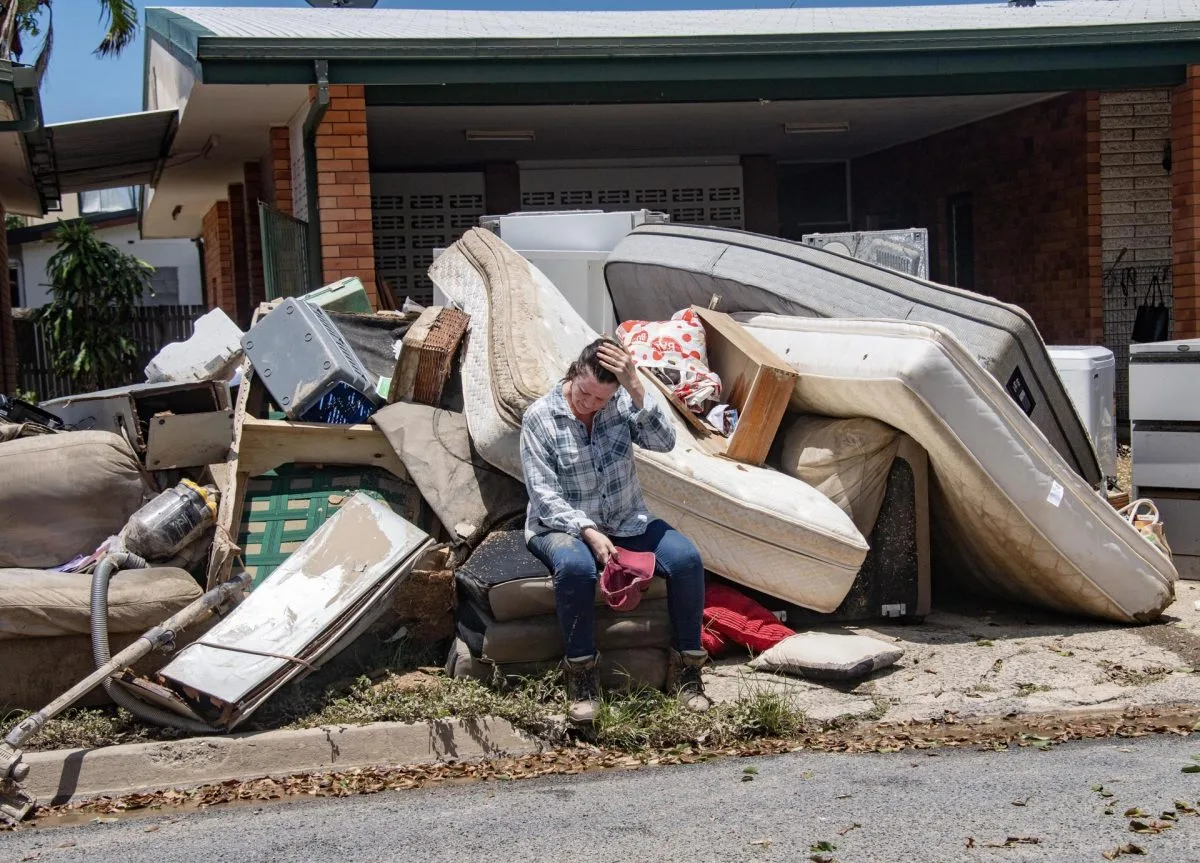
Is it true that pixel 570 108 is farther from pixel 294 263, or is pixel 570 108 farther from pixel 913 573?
pixel 913 573

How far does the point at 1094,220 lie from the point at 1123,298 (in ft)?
2.53

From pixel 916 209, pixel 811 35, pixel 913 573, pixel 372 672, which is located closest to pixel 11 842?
pixel 372 672

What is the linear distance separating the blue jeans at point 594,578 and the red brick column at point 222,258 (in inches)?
410

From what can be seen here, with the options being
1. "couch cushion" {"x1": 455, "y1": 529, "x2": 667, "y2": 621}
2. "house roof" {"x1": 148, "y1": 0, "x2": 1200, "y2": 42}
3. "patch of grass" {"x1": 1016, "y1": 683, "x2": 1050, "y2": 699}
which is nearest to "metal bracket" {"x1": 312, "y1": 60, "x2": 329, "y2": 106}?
"house roof" {"x1": 148, "y1": 0, "x2": 1200, "y2": 42}

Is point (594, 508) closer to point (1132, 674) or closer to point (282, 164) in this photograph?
point (1132, 674)

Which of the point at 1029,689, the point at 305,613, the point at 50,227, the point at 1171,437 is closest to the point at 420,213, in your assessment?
the point at 1171,437

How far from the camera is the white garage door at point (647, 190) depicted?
1309 cm

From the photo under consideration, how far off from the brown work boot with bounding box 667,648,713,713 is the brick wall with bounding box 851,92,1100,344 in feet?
24.2

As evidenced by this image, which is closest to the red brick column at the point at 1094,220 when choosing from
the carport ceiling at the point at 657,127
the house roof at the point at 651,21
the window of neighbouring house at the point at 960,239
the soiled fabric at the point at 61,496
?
the carport ceiling at the point at 657,127

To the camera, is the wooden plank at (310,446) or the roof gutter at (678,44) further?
the roof gutter at (678,44)

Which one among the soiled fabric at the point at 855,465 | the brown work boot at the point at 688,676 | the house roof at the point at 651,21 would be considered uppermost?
the house roof at the point at 651,21

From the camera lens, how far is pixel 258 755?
4.61 metres

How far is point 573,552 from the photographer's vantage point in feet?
15.5

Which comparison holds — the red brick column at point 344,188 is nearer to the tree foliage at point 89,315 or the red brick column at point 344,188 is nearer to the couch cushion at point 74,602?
the couch cushion at point 74,602
